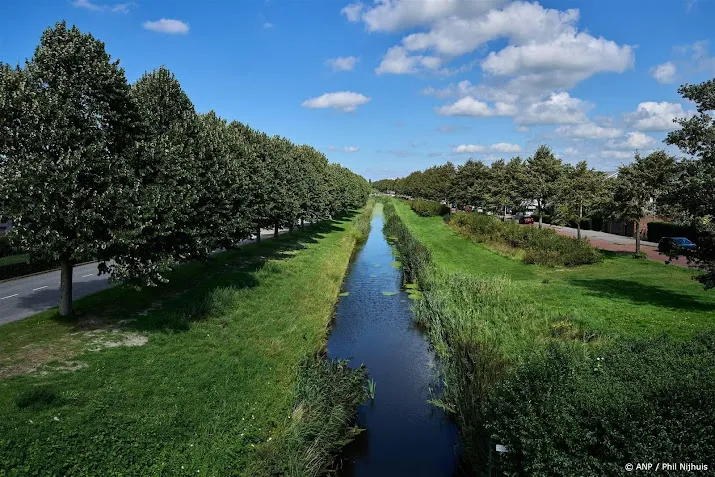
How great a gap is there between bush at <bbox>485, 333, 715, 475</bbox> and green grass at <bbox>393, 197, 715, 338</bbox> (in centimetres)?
795

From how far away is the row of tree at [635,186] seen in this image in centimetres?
1758

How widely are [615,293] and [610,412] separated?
1819 centimetres

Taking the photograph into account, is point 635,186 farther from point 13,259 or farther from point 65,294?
point 13,259

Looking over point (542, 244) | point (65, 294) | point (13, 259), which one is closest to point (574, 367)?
point (65, 294)

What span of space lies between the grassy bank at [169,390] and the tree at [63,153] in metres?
3.23

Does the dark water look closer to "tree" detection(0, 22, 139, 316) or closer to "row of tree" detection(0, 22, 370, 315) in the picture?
"row of tree" detection(0, 22, 370, 315)

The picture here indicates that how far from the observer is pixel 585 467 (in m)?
7.32

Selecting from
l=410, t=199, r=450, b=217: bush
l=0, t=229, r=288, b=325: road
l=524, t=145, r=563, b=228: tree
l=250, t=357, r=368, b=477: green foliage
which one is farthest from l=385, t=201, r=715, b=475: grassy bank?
l=410, t=199, r=450, b=217: bush

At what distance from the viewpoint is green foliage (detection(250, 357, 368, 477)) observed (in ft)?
36.4

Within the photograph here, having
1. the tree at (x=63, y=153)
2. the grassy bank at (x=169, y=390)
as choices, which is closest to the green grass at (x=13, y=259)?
the grassy bank at (x=169, y=390)

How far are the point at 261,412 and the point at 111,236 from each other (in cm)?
746

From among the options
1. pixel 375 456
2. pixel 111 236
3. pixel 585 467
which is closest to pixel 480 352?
pixel 375 456

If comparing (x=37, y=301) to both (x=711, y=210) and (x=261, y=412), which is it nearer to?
(x=261, y=412)

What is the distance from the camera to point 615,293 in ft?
77.4
